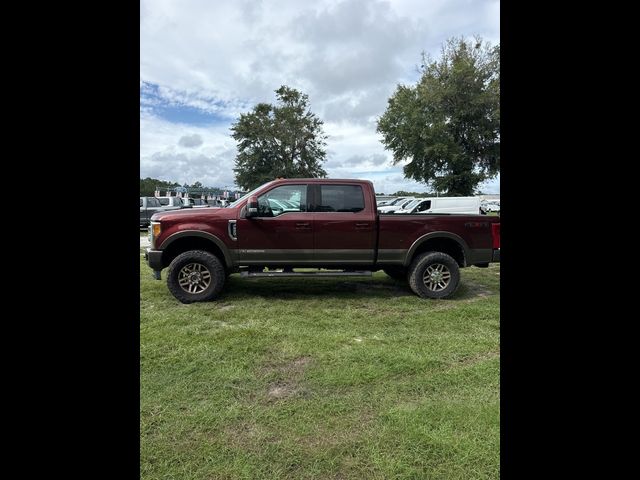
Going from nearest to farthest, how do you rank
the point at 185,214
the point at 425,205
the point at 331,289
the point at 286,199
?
the point at 185,214
the point at 286,199
the point at 331,289
the point at 425,205

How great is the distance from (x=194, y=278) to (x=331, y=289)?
2.23 m

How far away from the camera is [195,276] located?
5293mm

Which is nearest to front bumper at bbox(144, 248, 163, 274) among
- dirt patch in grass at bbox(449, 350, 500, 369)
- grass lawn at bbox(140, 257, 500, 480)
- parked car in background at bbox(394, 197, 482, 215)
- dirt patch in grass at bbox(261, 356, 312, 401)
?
grass lawn at bbox(140, 257, 500, 480)

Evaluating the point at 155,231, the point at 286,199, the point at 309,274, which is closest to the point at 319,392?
the point at 309,274

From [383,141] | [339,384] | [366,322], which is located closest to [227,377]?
[339,384]

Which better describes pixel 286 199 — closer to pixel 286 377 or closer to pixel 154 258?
pixel 154 258

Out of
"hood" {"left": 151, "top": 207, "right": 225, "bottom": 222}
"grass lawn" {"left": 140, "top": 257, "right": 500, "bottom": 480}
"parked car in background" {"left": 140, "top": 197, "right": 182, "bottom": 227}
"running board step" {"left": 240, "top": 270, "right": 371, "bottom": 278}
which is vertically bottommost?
"grass lawn" {"left": 140, "top": 257, "right": 500, "bottom": 480}

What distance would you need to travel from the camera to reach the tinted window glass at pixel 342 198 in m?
5.53

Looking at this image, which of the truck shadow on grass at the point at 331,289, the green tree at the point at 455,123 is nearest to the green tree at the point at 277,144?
the green tree at the point at 455,123

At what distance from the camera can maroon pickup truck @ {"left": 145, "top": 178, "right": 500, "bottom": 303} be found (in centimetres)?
529

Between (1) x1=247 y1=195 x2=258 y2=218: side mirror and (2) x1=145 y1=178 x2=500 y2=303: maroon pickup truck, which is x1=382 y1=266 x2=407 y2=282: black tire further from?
(1) x1=247 y1=195 x2=258 y2=218: side mirror

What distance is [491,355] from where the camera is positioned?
11.4ft
